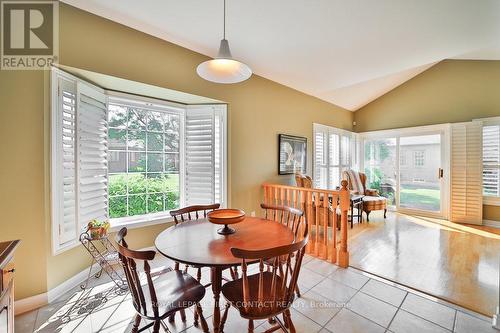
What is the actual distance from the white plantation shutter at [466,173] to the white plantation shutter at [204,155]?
16.0 ft

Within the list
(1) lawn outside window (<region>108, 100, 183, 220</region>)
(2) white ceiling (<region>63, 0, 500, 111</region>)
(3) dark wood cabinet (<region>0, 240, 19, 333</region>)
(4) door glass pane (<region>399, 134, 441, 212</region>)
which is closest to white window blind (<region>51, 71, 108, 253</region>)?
(1) lawn outside window (<region>108, 100, 183, 220</region>)

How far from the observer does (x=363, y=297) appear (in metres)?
2.00

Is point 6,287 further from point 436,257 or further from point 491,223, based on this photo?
point 491,223

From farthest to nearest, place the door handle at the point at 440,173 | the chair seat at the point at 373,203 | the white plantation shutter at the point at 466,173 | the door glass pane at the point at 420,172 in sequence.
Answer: the door glass pane at the point at 420,172
the door handle at the point at 440,173
the chair seat at the point at 373,203
the white plantation shutter at the point at 466,173

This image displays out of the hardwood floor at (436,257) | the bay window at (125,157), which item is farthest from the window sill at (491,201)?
the bay window at (125,157)

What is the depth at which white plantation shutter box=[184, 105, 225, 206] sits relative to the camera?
3135 millimetres

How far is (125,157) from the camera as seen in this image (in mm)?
2773

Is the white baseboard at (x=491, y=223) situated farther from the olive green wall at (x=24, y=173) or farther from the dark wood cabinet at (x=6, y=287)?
the olive green wall at (x=24, y=173)

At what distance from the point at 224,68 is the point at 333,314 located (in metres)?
2.20

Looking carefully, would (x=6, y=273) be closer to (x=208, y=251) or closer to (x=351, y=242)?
(x=208, y=251)

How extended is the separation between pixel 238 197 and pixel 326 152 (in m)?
2.76

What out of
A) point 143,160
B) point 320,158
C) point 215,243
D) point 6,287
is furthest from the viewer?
point 320,158

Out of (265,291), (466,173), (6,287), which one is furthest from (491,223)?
(6,287)

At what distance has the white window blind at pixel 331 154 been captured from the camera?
190 inches
